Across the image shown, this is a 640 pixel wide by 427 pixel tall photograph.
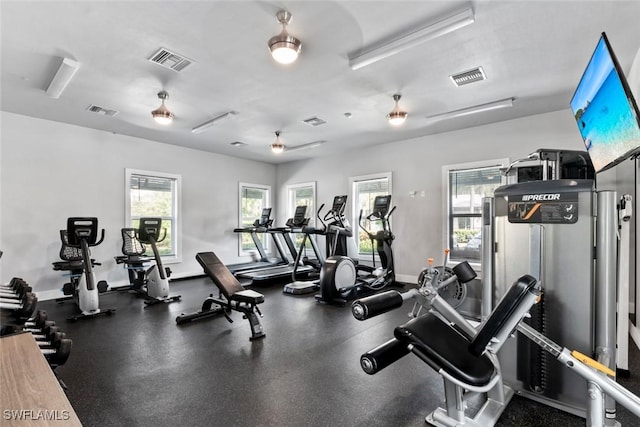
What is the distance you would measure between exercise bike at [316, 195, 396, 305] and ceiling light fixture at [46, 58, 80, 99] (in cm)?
388

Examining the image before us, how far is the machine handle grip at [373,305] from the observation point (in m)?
1.41

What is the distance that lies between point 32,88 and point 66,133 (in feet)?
5.35

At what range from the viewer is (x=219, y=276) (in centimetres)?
391

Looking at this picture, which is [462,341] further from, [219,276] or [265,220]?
[265,220]

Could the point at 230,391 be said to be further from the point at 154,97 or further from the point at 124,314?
the point at 154,97

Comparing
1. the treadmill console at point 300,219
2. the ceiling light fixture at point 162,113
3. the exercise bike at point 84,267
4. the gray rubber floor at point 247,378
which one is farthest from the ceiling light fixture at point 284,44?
the treadmill console at point 300,219

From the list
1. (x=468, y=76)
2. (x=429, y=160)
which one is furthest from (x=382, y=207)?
(x=468, y=76)

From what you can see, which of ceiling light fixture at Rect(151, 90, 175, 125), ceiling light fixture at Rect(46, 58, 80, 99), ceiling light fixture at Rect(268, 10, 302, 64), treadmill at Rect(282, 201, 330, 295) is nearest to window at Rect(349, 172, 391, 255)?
treadmill at Rect(282, 201, 330, 295)

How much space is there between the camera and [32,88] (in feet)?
12.8

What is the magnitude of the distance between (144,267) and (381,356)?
5611mm

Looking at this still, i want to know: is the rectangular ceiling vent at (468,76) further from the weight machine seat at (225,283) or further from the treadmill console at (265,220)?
the treadmill console at (265,220)

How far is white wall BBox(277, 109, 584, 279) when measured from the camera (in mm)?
4879

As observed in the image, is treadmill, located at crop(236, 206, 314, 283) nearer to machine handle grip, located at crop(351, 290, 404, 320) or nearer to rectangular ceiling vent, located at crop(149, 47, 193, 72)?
rectangular ceiling vent, located at crop(149, 47, 193, 72)

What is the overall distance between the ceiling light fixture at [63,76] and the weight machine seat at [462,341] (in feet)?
13.0
